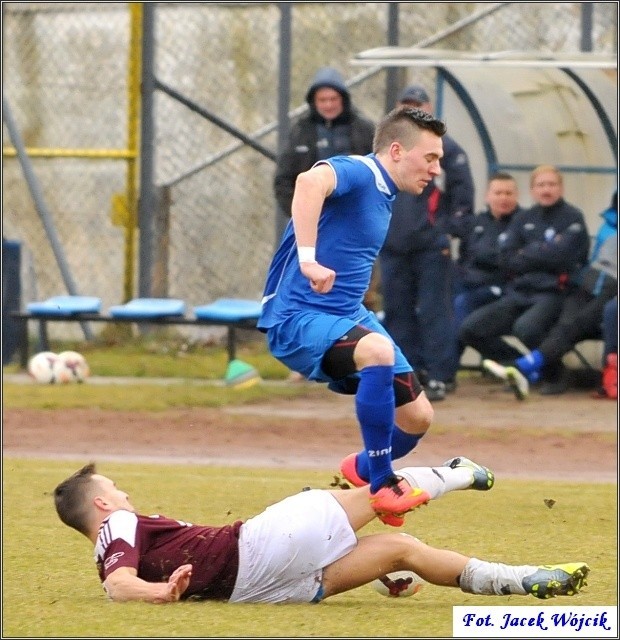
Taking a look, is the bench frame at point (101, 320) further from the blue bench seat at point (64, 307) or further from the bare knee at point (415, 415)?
the bare knee at point (415, 415)

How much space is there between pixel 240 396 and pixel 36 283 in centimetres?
363

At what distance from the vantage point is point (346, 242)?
6.52 meters

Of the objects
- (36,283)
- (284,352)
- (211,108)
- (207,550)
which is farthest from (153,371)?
(207,550)

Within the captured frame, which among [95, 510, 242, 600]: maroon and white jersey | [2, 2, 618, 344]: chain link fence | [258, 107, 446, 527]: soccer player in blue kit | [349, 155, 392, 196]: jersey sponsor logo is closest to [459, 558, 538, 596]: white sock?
[258, 107, 446, 527]: soccer player in blue kit

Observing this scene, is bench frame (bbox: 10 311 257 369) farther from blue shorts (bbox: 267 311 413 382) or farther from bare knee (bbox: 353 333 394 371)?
bare knee (bbox: 353 333 394 371)

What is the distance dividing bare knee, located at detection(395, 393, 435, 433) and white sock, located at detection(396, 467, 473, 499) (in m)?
0.61

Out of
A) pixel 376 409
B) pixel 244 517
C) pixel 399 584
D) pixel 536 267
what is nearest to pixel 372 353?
pixel 376 409

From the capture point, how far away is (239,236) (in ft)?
52.2

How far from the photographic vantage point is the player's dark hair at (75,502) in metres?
5.66

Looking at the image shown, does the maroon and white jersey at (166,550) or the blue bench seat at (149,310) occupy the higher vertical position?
the maroon and white jersey at (166,550)

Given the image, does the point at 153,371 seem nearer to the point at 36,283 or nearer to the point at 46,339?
the point at 46,339

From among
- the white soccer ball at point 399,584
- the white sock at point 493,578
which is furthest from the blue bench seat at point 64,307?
the white sock at point 493,578

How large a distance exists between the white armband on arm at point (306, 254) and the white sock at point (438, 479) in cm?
92

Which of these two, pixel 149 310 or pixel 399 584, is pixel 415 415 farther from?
pixel 149 310
